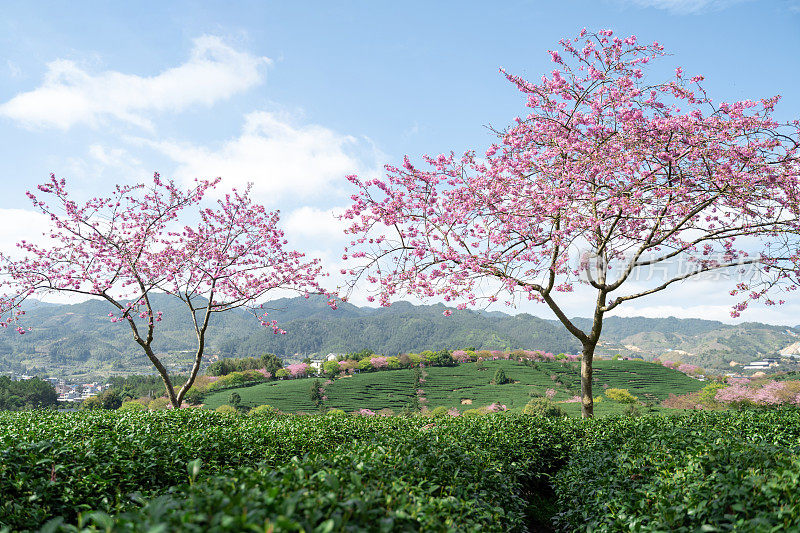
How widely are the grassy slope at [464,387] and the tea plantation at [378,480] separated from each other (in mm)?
47472

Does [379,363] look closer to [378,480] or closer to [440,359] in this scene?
[440,359]

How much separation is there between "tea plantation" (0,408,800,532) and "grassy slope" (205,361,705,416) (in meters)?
47.5

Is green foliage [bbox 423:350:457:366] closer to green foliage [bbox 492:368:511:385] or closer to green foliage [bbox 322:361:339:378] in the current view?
green foliage [bbox 492:368:511:385]

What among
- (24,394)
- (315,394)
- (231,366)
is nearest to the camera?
(315,394)

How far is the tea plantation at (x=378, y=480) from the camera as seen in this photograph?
2.56 meters

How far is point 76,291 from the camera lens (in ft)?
47.8

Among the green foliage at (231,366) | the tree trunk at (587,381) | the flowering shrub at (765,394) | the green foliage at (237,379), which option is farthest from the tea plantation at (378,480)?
the green foliage at (231,366)

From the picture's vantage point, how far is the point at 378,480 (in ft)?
11.5

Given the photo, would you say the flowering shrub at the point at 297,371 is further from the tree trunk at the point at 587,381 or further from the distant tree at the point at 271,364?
the tree trunk at the point at 587,381

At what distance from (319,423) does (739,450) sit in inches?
253

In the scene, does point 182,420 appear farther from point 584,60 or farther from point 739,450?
point 584,60

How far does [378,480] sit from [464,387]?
64982mm

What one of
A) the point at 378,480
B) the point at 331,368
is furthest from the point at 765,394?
the point at 331,368

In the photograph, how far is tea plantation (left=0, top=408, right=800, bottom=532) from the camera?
8.41 feet
